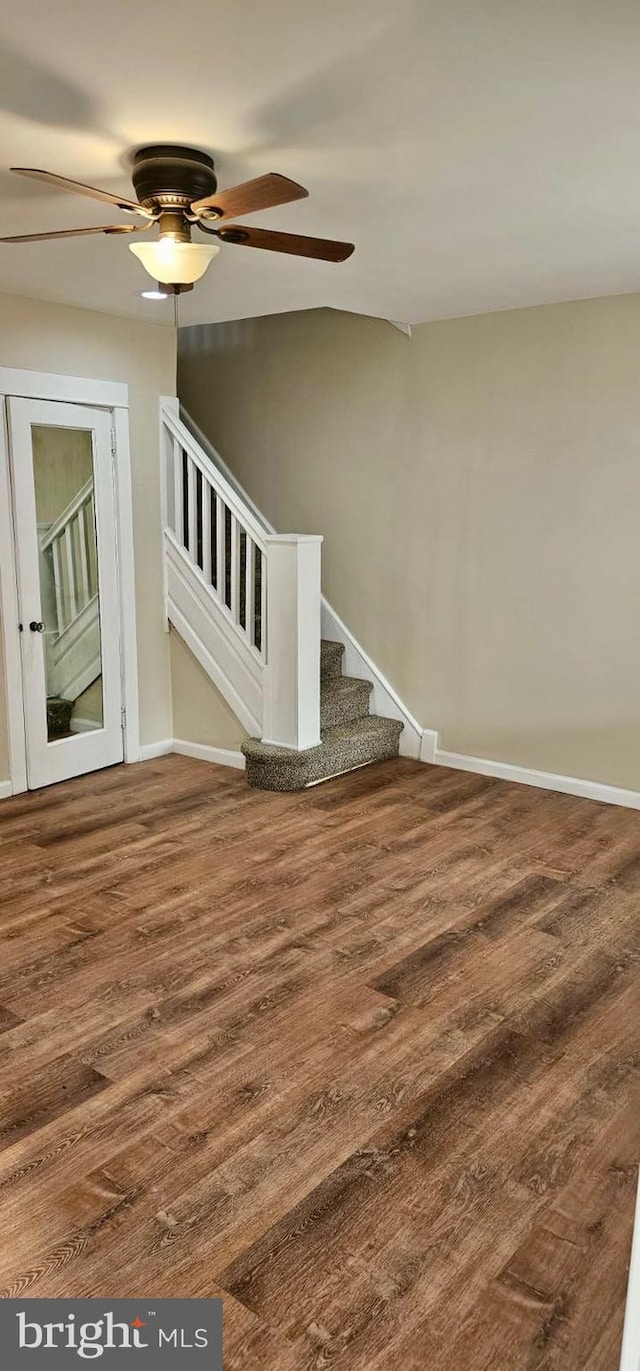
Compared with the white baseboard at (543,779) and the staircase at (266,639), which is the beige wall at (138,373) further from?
the white baseboard at (543,779)

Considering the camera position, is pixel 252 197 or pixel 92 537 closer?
pixel 252 197

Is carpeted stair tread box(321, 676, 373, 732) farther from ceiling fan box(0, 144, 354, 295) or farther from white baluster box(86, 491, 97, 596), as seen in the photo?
ceiling fan box(0, 144, 354, 295)

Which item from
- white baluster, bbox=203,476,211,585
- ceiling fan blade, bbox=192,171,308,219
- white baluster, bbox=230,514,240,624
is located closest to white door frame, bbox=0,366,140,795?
white baluster, bbox=203,476,211,585

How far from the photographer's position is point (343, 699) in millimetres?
5414

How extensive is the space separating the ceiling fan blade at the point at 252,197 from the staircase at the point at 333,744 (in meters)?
2.93

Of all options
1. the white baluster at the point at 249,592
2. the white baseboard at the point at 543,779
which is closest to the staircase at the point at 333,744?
the white baseboard at the point at 543,779

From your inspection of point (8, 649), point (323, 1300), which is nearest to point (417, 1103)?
point (323, 1300)

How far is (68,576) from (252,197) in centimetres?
292

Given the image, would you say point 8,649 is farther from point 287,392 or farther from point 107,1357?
point 107,1357

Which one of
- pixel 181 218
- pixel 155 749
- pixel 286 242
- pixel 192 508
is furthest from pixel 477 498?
pixel 181 218

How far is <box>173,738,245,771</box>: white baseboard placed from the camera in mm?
5266

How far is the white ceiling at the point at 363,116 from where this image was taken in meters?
1.83

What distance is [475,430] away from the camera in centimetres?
491

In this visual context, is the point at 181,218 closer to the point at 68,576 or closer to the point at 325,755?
the point at 68,576
